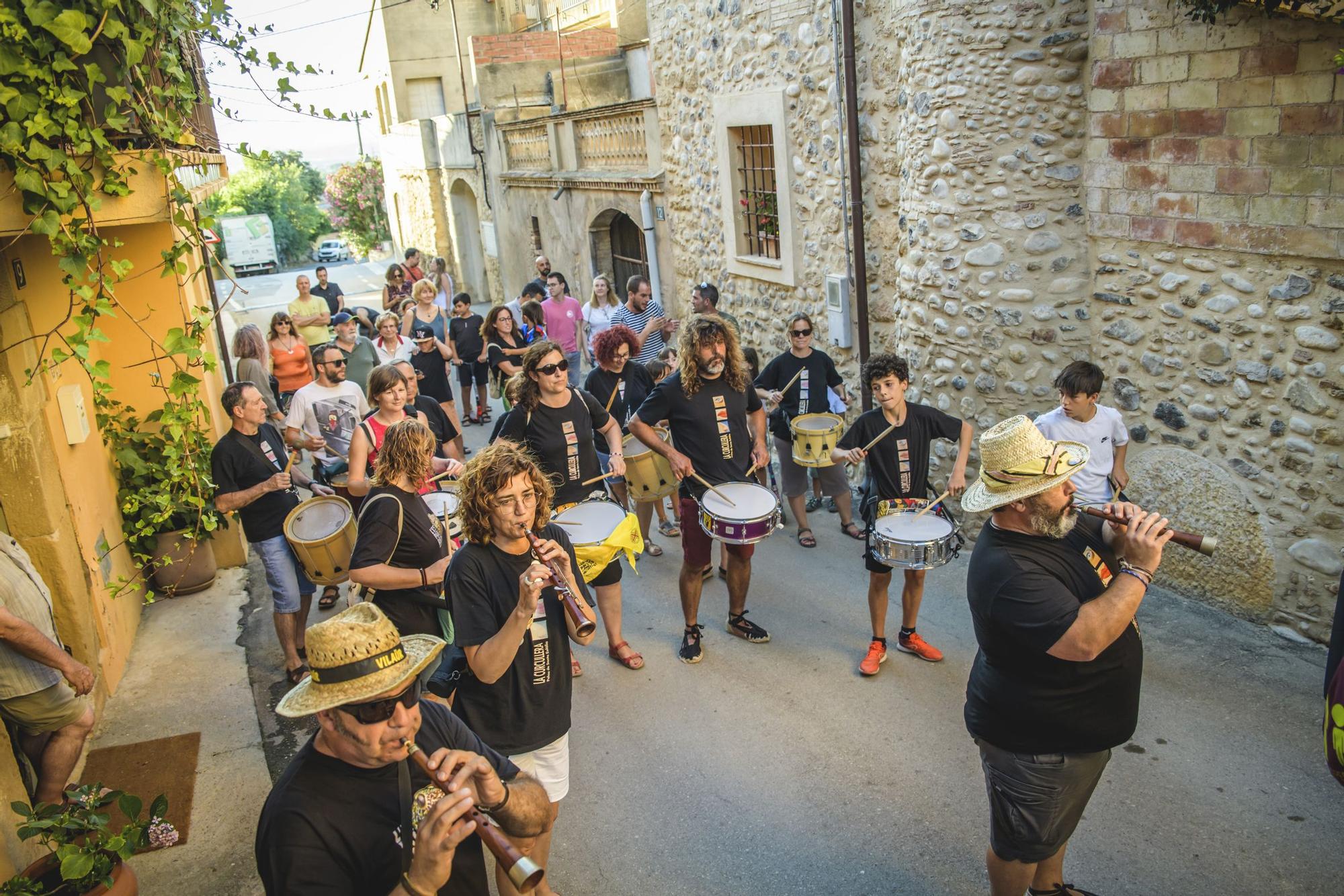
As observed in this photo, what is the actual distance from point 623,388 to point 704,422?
5.72 feet

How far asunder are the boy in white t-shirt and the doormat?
16.2 feet

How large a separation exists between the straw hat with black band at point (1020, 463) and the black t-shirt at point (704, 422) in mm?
2746

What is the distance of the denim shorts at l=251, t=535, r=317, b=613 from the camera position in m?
6.04

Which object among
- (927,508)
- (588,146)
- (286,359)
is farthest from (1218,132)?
(588,146)

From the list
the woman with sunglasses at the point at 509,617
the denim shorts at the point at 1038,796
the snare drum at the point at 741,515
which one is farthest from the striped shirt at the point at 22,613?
the denim shorts at the point at 1038,796

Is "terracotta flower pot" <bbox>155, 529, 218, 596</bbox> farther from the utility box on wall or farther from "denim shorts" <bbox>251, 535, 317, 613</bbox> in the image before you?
the utility box on wall

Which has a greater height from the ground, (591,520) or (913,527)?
(591,520)

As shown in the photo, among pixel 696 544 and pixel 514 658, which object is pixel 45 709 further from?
pixel 696 544

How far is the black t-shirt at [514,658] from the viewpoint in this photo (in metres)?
3.68

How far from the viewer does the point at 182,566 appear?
299 inches

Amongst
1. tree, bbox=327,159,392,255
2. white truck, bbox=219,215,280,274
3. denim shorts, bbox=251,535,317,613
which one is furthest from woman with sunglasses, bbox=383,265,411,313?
white truck, bbox=219,215,280,274

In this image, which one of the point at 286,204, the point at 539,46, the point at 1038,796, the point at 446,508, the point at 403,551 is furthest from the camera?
the point at 286,204

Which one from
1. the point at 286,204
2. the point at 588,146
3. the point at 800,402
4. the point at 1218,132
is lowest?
the point at 800,402

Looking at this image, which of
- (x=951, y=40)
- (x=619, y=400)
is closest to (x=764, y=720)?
(x=619, y=400)
